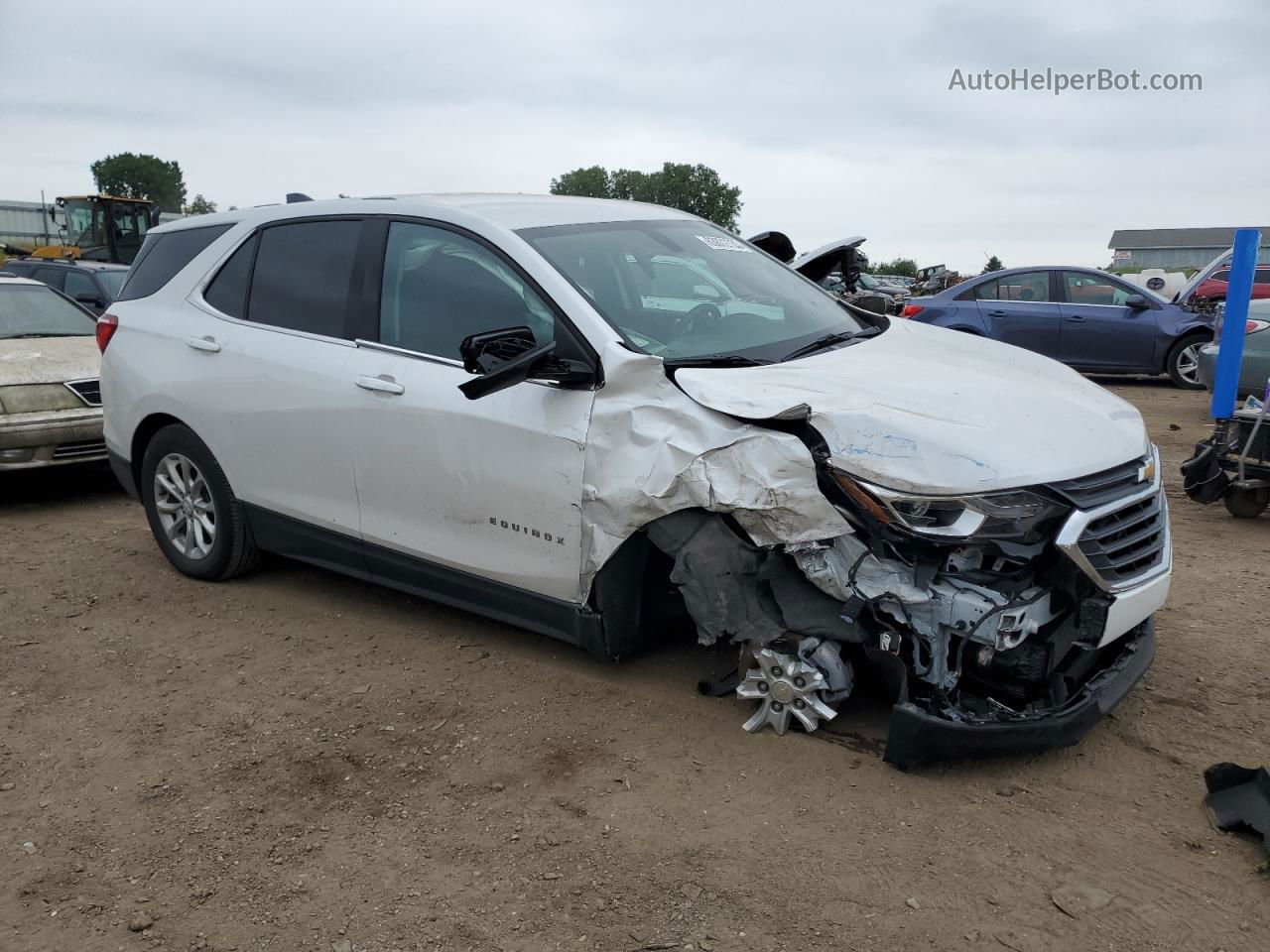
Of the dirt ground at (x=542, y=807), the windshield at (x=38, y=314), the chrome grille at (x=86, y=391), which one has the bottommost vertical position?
the dirt ground at (x=542, y=807)

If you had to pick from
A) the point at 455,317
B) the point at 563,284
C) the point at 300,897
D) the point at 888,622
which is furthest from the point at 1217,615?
the point at 300,897

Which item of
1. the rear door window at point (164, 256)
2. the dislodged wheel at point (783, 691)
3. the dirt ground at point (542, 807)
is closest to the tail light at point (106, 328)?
the rear door window at point (164, 256)

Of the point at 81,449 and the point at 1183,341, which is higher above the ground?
the point at 1183,341

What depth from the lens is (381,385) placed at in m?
4.24

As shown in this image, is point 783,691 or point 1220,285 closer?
point 783,691

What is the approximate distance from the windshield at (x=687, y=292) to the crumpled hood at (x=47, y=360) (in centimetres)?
435

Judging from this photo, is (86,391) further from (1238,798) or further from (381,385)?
(1238,798)

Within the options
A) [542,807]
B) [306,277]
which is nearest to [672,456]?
[542,807]

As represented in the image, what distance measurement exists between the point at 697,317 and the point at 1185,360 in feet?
36.1

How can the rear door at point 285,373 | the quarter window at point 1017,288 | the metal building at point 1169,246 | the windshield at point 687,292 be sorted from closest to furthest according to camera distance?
the windshield at point 687,292 < the rear door at point 285,373 < the quarter window at point 1017,288 < the metal building at point 1169,246

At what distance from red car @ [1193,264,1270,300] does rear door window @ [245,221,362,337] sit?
1139cm

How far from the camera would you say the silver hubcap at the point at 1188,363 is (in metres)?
13.0

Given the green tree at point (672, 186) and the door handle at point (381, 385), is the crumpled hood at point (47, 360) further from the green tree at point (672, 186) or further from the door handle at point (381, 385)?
the green tree at point (672, 186)

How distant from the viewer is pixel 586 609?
3.85 meters
